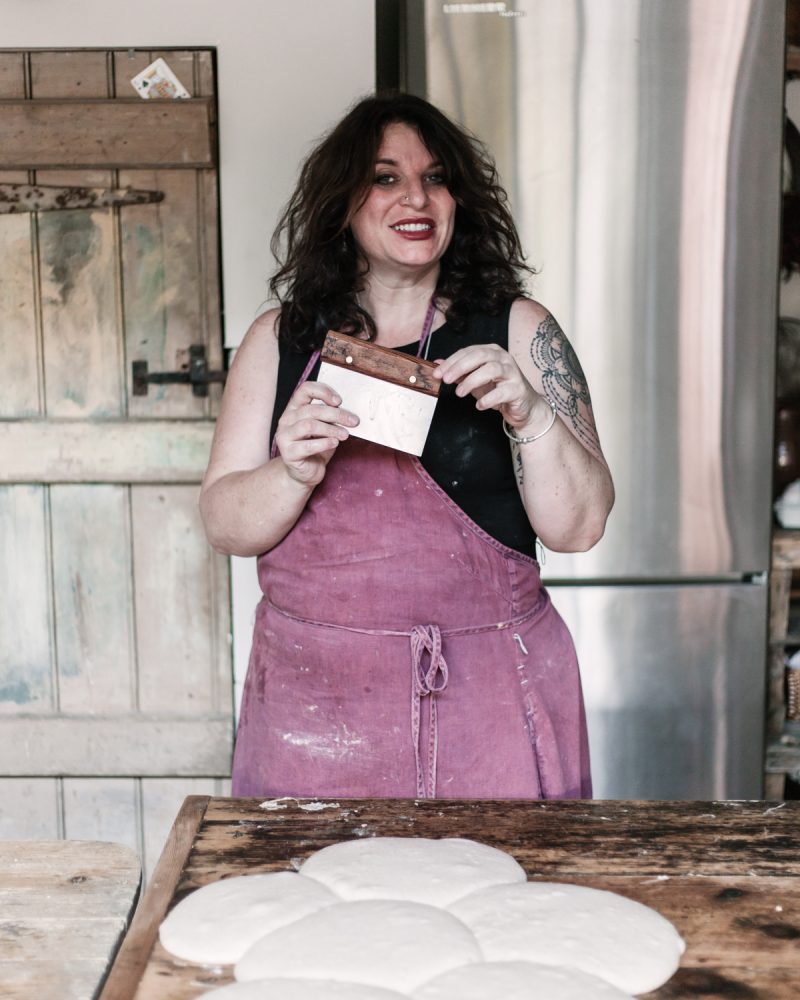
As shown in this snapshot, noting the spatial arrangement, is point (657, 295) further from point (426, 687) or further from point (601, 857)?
point (601, 857)

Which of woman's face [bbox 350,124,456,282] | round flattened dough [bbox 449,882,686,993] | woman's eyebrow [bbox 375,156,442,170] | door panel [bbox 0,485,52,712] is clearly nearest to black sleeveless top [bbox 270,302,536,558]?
woman's face [bbox 350,124,456,282]

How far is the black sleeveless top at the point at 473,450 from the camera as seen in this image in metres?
1.57

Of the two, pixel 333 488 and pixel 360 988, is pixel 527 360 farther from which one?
pixel 360 988

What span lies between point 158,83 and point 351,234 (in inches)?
40.1

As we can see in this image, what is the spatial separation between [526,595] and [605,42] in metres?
1.21

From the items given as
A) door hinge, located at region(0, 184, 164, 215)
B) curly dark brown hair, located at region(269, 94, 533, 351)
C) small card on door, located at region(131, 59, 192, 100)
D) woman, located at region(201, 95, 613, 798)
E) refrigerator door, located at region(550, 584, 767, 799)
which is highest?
small card on door, located at region(131, 59, 192, 100)

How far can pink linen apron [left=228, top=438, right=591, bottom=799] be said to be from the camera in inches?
59.1

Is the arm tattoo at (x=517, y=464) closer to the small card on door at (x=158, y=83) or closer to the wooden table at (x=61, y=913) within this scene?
the wooden table at (x=61, y=913)

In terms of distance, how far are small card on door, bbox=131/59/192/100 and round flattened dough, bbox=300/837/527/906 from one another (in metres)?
1.88

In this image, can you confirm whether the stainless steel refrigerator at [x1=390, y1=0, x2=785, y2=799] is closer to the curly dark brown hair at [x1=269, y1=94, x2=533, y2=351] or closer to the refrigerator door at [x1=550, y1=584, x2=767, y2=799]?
the refrigerator door at [x1=550, y1=584, x2=767, y2=799]

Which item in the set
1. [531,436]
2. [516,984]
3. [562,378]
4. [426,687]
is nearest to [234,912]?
[516,984]

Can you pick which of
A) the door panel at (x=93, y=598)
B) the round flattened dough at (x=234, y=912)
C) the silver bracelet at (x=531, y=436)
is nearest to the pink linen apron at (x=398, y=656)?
the silver bracelet at (x=531, y=436)

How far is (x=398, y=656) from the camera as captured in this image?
1.51 metres

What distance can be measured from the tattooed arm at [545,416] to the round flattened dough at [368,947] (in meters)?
0.64
